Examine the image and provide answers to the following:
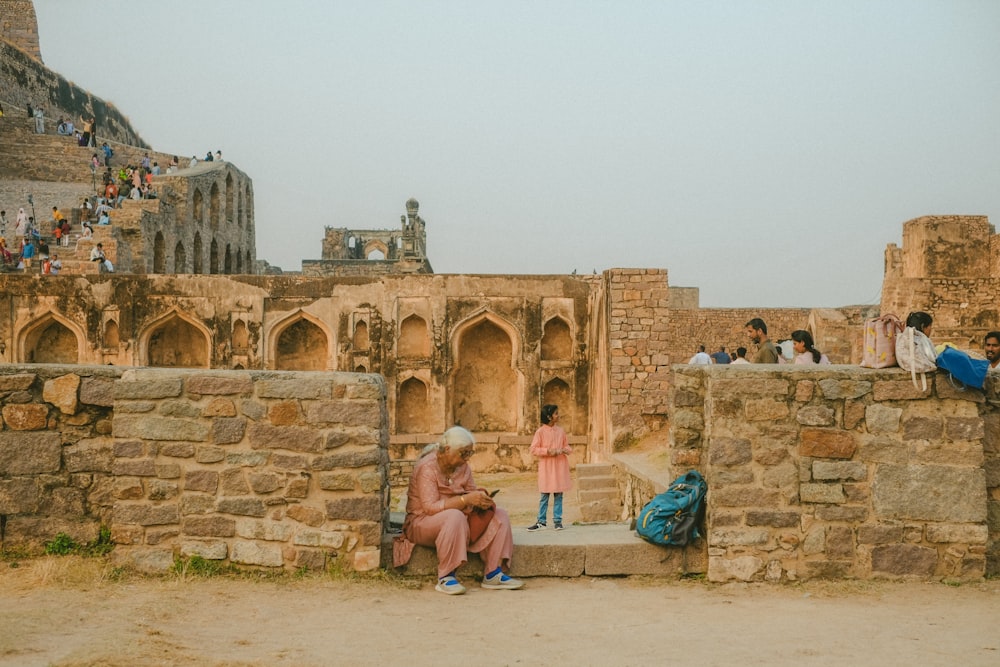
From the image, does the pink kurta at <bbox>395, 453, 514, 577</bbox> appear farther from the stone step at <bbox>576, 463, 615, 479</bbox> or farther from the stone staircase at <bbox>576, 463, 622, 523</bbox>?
the stone step at <bbox>576, 463, 615, 479</bbox>

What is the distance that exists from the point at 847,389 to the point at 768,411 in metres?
0.53

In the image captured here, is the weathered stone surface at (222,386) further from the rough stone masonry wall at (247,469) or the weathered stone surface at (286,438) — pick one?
the weathered stone surface at (286,438)

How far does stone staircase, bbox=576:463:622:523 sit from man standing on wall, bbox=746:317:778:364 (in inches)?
177

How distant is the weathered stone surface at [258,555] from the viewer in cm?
581

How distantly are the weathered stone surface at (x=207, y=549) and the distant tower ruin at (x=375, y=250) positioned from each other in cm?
5074

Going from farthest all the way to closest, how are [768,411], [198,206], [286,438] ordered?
[198,206], [768,411], [286,438]

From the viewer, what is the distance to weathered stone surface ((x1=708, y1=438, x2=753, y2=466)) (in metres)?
5.92

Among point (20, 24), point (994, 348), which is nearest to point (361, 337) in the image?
point (994, 348)

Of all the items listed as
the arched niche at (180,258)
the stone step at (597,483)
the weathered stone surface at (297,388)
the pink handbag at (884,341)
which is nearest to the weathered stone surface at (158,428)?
the weathered stone surface at (297,388)

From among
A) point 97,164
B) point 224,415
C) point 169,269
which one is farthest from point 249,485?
point 97,164

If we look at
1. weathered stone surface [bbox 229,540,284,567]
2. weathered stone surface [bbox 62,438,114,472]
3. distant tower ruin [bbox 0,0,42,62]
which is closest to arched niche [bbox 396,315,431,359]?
weathered stone surface [bbox 62,438,114,472]

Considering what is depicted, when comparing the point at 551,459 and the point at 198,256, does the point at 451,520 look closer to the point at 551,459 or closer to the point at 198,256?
the point at 551,459

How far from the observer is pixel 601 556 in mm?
6102

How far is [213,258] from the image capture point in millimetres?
35094
